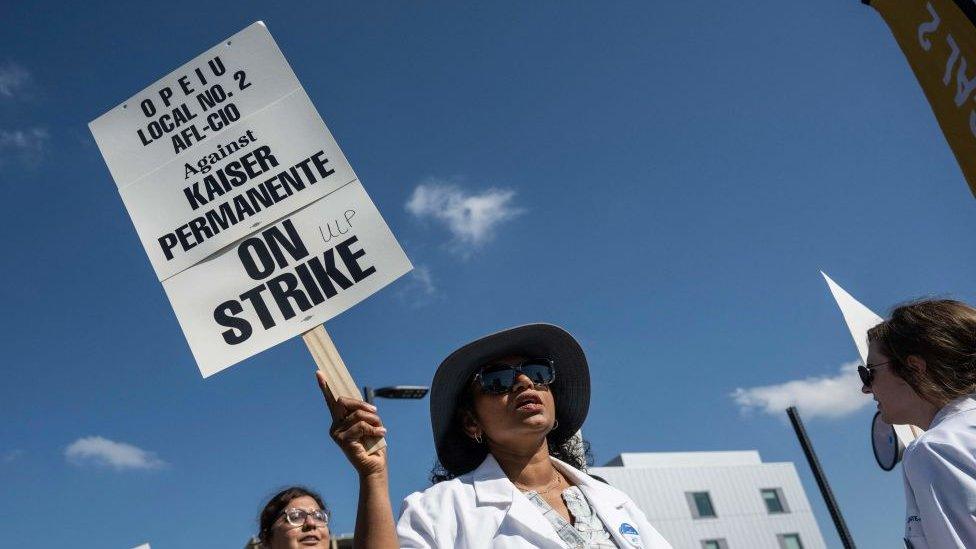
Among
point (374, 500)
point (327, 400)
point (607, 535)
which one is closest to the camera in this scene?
point (374, 500)

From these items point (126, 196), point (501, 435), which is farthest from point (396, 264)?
point (126, 196)

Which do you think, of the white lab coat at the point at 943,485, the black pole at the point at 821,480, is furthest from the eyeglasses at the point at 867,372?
the black pole at the point at 821,480

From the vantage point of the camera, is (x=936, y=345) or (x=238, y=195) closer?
(x=936, y=345)

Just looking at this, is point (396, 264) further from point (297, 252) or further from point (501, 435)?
point (501, 435)

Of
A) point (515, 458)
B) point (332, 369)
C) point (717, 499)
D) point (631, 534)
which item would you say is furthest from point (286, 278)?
point (717, 499)

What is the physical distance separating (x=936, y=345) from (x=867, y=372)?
41cm

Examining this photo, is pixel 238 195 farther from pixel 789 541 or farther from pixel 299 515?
pixel 789 541

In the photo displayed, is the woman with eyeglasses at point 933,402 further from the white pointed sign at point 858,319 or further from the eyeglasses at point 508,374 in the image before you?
the white pointed sign at point 858,319

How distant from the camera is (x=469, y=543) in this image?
255 cm

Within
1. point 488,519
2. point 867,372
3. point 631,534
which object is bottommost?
point 631,534

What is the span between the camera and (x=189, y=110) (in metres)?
3.43

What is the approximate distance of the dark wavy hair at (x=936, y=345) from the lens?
3005 millimetres

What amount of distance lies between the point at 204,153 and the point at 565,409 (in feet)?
6.54

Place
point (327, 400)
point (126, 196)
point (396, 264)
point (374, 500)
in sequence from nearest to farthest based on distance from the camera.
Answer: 1. point (374, 500)
2. point (327, 400)
3. point (396, 264)
4. point (126, 196)
